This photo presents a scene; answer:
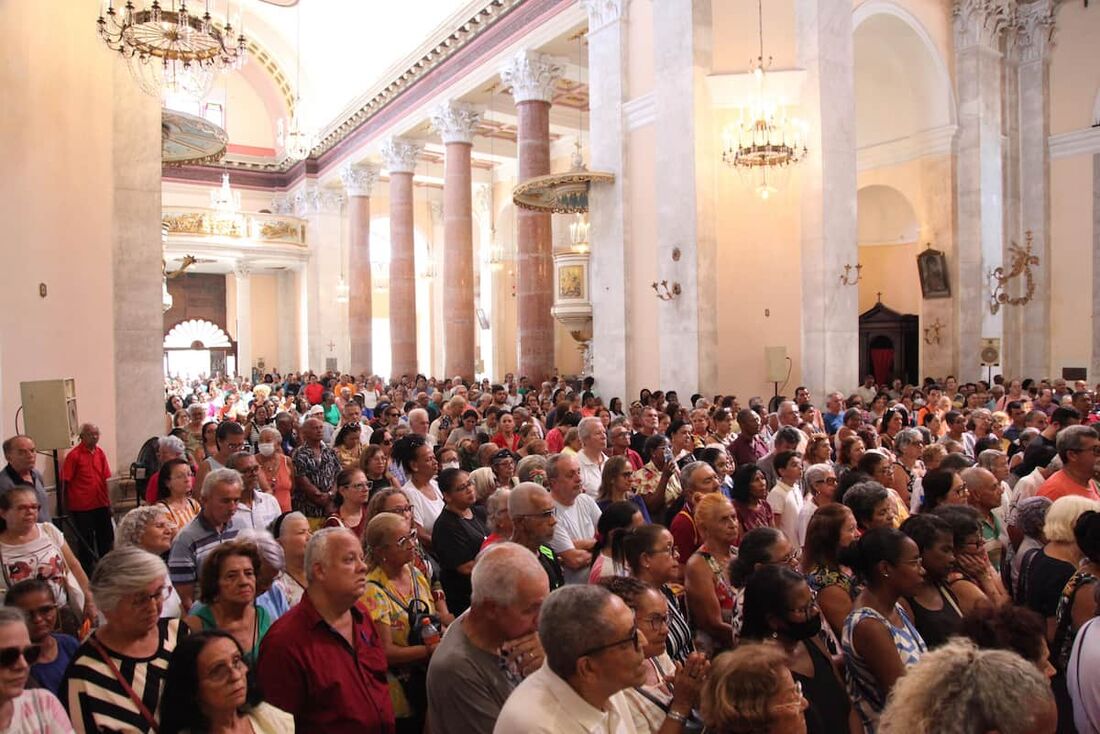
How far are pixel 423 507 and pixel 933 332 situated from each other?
14383 mm

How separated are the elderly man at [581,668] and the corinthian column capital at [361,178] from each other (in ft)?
80.3

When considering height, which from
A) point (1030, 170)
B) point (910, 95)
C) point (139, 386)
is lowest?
point (139, 386)

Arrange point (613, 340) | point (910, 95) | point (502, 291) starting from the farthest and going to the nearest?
point (502, 291)
point (910, 95)
point (613, 340)

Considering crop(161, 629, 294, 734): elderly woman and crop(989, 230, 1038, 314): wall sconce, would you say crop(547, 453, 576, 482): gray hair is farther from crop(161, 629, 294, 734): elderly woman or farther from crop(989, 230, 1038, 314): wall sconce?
crop(989, 230, 1038, 314): wall sconce

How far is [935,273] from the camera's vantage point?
53.5 feet

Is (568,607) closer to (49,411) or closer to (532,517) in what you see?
(532,517)

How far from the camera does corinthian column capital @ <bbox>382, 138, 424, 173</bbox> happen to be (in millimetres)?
22594

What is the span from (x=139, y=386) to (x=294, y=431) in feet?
Result: 5.35

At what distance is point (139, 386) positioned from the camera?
8.38 m

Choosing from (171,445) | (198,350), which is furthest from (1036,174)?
(198,350)

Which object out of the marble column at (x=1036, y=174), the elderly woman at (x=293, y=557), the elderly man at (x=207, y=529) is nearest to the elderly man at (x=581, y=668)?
the elderly woman at (x=293, y=557)

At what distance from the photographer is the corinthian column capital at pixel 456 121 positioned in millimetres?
19438

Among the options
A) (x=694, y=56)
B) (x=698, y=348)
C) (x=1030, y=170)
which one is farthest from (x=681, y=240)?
(x=1030, y=170)

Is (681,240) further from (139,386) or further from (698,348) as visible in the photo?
(139,386)
